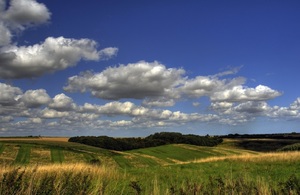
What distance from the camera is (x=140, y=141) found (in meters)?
134

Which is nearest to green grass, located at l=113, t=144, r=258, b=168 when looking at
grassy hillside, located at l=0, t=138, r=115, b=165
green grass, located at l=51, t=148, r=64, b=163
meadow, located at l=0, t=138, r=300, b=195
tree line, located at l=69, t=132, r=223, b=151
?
meadow, located at l=0, t=138, r=300, b=195

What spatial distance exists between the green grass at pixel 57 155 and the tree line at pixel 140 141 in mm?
32723

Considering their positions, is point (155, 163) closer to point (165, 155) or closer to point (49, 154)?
point (165, 155)

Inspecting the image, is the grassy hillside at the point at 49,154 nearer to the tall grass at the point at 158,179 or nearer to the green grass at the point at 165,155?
the green grass at the point at 165,155

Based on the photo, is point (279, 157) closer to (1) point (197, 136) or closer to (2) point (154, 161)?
(2) point (154, 161)

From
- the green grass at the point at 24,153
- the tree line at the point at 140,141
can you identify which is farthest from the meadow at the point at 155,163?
the tree line at the point at 140,141

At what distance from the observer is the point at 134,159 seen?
86.6m

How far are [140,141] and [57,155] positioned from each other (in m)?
59.3

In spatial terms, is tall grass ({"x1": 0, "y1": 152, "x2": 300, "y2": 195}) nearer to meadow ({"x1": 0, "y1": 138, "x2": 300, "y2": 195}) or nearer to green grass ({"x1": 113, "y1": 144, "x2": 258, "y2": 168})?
meadow ({"x1": 0, "y1": 138, "x2": 300, "y2": 195})

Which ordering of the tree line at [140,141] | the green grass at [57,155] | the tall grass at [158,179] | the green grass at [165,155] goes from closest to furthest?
1. the tall grass at [158,179]
2. the green grass at [57,155]
3. the green grass at [165,155]
4. the tree line at [140,141]

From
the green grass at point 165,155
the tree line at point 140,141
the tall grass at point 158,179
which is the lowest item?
the green grass at point 165,155

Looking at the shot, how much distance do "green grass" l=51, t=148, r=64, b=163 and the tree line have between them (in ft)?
107

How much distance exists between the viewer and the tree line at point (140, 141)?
11922cm

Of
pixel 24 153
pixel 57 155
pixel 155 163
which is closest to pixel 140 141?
pixel 155 163
